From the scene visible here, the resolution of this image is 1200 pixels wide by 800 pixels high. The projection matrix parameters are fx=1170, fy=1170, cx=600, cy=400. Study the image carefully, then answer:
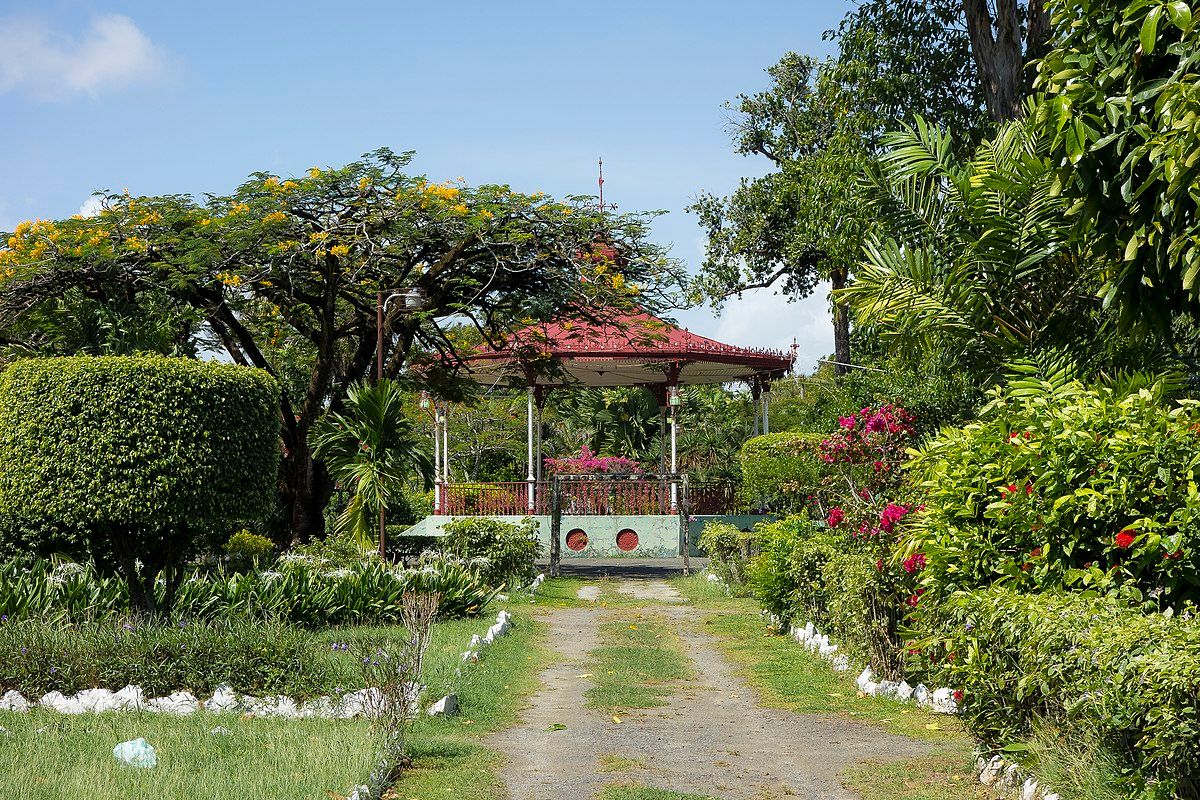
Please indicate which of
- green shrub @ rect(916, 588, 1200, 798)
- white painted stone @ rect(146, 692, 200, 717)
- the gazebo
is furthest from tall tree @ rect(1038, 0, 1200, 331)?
the gazebo

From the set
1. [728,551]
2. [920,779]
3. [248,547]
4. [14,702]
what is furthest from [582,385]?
[920,779]

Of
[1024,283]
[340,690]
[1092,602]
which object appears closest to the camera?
[1092,602]

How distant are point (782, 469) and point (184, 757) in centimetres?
1361

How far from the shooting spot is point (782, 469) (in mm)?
18875

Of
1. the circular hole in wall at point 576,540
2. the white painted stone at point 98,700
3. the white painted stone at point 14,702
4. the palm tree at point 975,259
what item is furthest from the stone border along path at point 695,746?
the circular hole in wall at point 576,540

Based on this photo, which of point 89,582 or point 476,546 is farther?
point 476,546

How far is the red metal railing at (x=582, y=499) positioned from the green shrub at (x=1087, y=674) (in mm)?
17522

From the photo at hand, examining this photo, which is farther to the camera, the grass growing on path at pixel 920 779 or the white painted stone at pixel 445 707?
the white painted stone at pixel 445 707

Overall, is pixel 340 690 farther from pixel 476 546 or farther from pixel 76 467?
pixel 476 546

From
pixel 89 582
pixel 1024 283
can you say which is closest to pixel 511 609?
pixel 89 582

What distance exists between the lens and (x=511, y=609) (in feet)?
49.8

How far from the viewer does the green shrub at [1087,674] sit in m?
4.42

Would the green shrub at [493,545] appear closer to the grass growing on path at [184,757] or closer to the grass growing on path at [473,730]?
the grass growing on path at [473,730]

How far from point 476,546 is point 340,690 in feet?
32.6
